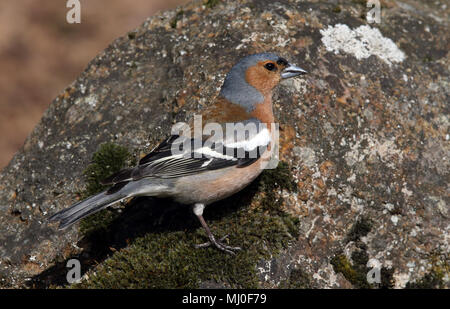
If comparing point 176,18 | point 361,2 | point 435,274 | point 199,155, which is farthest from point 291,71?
point 435,274

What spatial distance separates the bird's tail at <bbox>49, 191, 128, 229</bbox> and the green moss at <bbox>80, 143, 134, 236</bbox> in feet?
2.39

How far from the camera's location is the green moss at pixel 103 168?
5844mm

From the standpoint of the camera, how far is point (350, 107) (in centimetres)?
610

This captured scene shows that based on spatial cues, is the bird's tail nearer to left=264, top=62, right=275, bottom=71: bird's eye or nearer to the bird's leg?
the bird's leg

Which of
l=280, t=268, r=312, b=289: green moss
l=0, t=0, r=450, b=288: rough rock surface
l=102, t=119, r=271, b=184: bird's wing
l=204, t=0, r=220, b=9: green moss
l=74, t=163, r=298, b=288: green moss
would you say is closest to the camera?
l=74, t=163, r=298, b=288: green moss

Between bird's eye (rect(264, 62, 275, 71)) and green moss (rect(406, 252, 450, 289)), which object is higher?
bird's eye (rect(264, 62, 275, 71))

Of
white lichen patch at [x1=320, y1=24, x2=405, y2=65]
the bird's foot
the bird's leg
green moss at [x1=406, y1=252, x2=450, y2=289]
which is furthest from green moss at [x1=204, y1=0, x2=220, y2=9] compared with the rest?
green moss at [x1=406, y1=252, x2=450, y2=289]

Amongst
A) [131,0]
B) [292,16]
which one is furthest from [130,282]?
[131,0]

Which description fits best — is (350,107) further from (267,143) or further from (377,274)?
(377,274)

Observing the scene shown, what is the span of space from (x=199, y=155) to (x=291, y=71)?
1549mm

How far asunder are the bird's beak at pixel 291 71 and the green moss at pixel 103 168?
2.13 metres

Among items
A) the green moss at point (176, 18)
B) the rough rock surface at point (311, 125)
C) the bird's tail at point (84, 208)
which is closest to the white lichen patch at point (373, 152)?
the rough rock surface at point (311, 125)

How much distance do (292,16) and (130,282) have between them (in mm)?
4131

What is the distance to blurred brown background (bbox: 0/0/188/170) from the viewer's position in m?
10.9
